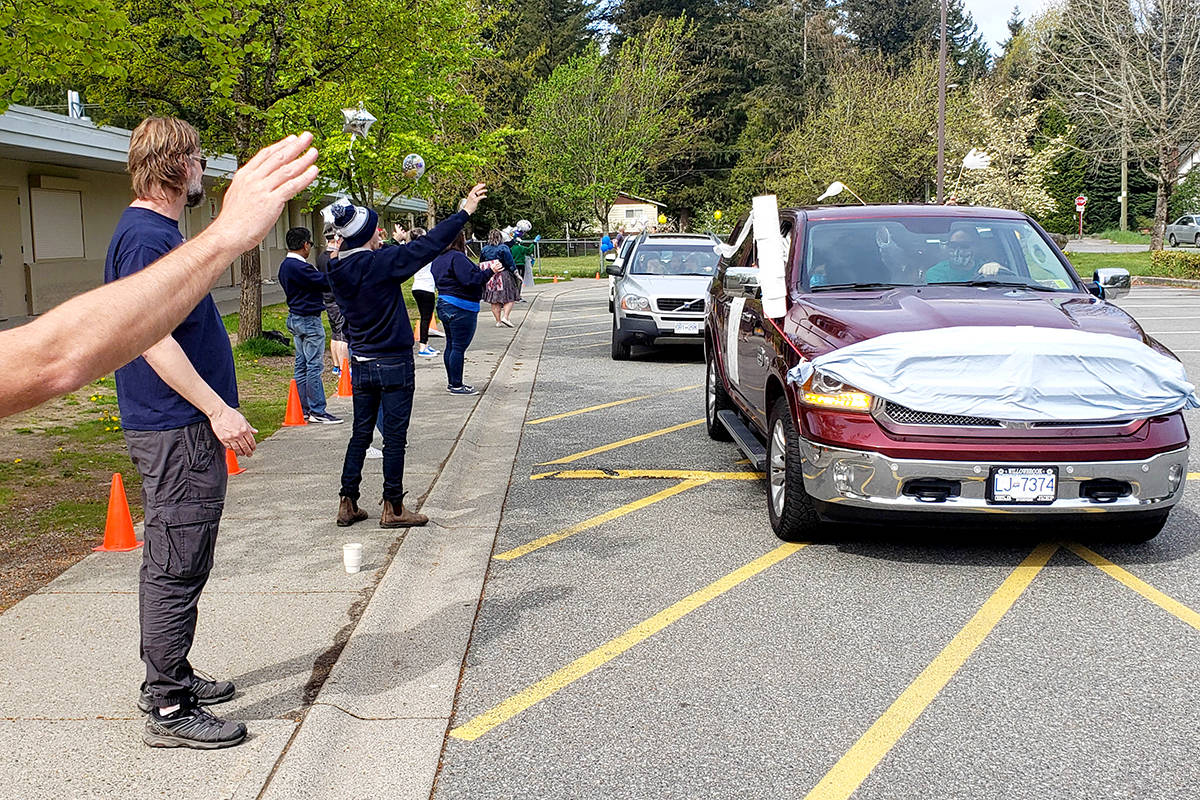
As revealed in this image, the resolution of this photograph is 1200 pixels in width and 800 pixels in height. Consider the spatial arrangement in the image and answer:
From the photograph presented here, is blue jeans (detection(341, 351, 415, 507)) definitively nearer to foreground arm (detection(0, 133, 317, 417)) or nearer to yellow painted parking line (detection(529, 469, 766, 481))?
yellow painted parking line (detection(529, 469, 766, 481))

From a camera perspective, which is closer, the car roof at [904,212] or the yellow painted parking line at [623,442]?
the car roof at [904,212]

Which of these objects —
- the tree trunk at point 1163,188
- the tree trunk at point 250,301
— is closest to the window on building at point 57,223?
the tree trunk at point 250,301

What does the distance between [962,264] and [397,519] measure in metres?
3.90

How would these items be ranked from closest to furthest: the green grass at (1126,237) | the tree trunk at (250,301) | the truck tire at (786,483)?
the truck tire at (786,483) → the tree trunk at (250,301) → the green grass at (1126,237)

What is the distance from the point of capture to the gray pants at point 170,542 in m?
3.96

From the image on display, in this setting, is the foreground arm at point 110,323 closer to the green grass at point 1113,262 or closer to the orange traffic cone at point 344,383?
the orange traffic cone at point 344,383

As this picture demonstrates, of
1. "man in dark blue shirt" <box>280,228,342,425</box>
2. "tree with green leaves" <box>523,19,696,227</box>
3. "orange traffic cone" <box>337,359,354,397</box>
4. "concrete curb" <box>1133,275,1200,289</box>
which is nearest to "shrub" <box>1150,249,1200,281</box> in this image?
"concrete curb" <box>1133,275,1200,289</box>

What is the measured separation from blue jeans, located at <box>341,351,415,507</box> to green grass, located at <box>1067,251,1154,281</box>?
30.9 meters

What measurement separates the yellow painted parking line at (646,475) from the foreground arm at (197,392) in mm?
4398

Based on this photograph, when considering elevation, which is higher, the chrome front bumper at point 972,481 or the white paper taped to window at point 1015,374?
the white paper taped to window at point 1015,374

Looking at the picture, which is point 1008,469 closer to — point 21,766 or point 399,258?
point 399,258

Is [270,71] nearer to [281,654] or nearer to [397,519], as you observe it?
[397,519]

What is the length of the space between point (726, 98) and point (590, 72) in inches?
1161

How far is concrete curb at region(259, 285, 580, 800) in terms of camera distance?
3.74 meters
